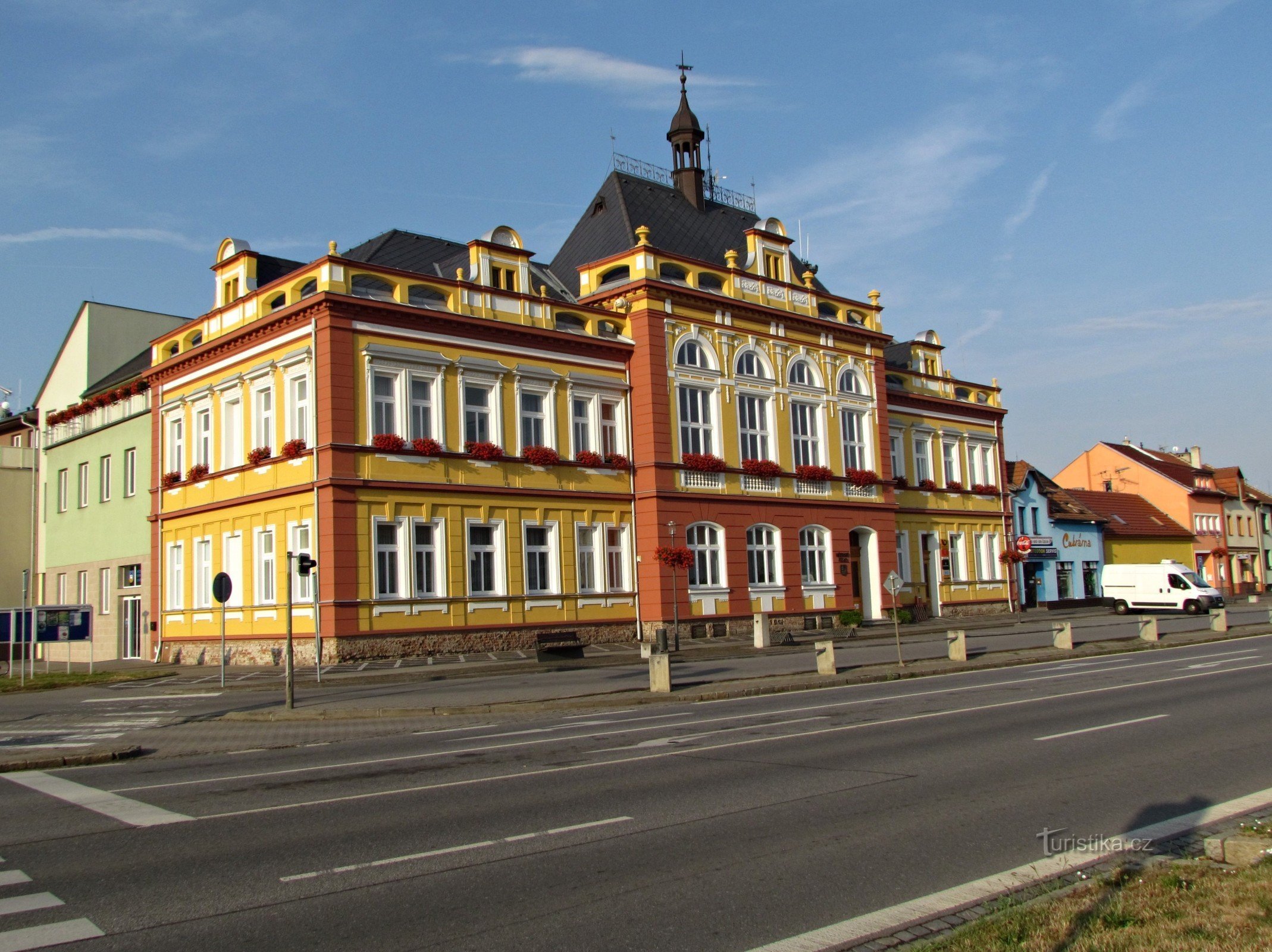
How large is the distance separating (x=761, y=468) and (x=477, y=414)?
36.7 ft

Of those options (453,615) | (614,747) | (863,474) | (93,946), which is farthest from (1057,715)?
(863,474)

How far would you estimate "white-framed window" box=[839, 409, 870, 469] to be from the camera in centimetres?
4393

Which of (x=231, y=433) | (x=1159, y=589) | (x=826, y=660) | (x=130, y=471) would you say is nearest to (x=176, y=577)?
(x=231, y=433)

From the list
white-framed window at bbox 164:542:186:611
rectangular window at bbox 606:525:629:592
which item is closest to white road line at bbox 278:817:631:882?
rectangular window at bbox 606:525:629:592

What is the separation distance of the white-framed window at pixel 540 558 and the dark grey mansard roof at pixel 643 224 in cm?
1092

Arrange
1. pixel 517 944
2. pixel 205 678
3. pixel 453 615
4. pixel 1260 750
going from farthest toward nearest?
pixel 453 615, pixel 205 678, pixel 1260 750, pixel 517 944

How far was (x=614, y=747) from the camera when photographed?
43.4 ft

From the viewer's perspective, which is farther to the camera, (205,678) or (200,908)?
(205,678)

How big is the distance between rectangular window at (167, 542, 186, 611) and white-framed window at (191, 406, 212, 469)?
10.1 feet

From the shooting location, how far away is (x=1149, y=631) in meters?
29.8

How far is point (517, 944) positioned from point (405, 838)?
277 cm

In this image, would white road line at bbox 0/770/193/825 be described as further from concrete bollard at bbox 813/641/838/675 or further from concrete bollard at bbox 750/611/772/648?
concrete bollard at bbox 750/611/772/648

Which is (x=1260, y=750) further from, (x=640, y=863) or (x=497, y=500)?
(x=497, y=500)

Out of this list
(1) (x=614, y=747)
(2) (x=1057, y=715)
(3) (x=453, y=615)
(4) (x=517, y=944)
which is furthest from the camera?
(3) (x=453, y=615)
